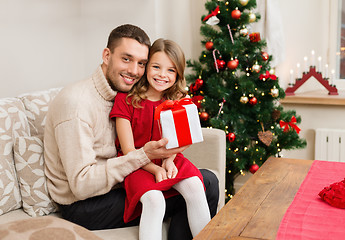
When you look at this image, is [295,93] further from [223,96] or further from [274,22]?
[223,96]

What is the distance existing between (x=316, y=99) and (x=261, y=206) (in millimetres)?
2065

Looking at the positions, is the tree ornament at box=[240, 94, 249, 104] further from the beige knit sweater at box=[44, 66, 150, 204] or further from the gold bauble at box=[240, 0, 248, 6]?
the beige knit sweater at box=[44, 66, 150, 204]

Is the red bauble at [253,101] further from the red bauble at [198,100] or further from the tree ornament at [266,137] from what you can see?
the red bauble at [198,100]

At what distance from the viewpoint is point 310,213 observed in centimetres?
155

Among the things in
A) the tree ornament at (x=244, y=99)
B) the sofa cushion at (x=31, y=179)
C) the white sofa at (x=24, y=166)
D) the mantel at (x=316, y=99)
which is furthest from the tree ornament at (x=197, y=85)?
the sofa cushion at (x=31, y=179)

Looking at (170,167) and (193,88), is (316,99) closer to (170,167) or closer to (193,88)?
(193,88)

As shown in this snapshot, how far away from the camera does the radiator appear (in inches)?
137

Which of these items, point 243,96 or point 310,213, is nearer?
point 310,213

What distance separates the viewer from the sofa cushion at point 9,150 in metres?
1.92

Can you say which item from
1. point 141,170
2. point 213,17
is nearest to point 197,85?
point 213,17

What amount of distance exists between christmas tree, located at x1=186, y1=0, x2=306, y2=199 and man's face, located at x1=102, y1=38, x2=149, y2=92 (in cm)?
106

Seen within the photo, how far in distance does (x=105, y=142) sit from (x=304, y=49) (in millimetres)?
2294

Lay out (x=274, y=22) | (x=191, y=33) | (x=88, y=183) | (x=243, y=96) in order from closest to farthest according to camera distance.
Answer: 1. (x=88, y=183)
2. (x=243, y=96)
3. (x=274, y=22)
4. (x=191, y=33)

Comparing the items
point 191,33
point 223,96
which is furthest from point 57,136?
point 191,33
